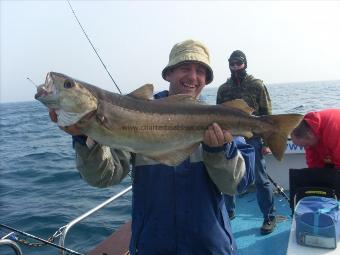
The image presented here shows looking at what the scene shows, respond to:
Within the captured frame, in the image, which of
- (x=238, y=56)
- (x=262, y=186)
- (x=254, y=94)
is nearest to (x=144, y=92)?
(x=262, y=186)

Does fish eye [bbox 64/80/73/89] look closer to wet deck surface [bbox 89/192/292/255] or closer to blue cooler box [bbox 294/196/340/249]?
Result: blue cooler box [bbox 294/196/340/249]

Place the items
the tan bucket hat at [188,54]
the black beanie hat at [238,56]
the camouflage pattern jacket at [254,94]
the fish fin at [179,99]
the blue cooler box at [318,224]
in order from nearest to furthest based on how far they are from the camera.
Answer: the fish fin at [179,99]
the tan bucket hat at [188,54]
the blue cooler box at [318,224]
the camouflage pattern jacket at [254,94]
the black beanie hat at [238,56]

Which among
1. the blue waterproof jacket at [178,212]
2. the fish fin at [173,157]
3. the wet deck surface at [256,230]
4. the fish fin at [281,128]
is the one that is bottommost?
the wet deck surface at [256,230]

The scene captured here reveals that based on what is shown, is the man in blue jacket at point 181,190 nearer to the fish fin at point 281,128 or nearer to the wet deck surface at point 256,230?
the fish fin at point 281,128

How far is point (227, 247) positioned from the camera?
3.27 meters

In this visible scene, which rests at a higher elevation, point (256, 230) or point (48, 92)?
point (48, 92)

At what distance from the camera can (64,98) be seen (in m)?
2.79

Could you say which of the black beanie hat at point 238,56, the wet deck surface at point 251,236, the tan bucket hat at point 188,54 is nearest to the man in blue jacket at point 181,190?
the tan bucket hat at point 188,54

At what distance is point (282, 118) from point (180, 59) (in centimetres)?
108

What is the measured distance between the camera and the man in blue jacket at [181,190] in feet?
10.2

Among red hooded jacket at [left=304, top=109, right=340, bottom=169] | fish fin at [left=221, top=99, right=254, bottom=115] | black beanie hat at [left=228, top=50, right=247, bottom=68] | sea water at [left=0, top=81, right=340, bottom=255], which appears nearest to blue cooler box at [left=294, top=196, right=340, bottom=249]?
red hooded jacket at [left=304, top=109, right=340, bottom=169]

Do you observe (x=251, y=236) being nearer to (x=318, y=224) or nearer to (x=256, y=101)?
(x=256, y=101)

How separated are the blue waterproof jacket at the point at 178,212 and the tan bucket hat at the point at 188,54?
34.7 inches

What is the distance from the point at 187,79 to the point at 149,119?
76 centimetres
